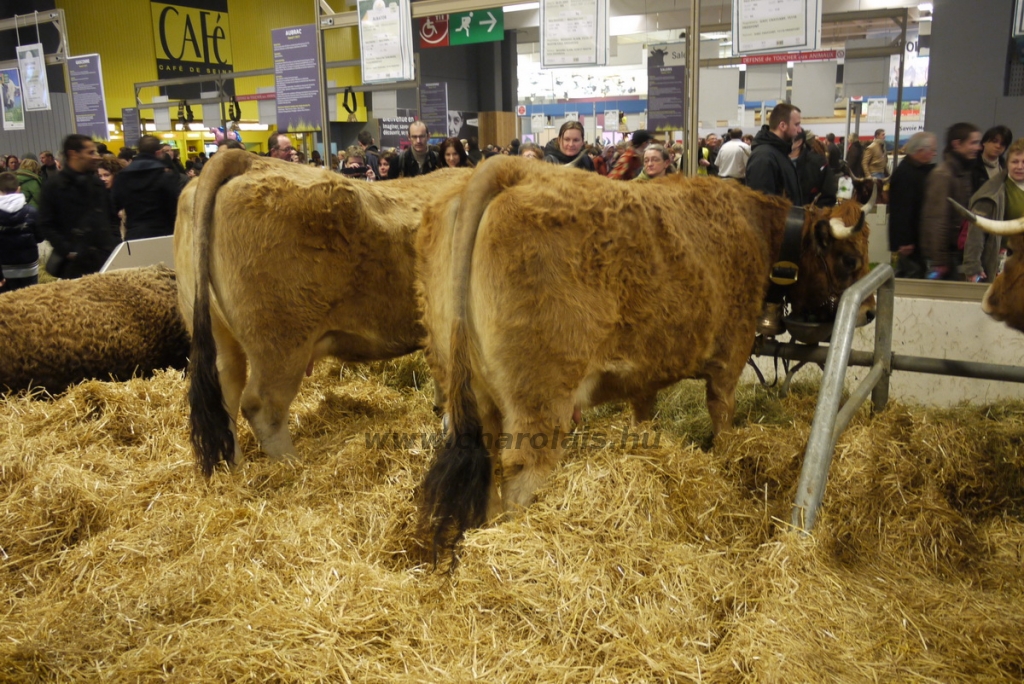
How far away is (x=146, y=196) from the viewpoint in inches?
240

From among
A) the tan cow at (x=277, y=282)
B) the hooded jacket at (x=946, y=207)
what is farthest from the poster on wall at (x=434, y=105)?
the hooded jacket at (x=946, y=207)

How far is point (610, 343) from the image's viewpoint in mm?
2826

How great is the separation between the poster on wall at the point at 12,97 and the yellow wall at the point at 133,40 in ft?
13.9

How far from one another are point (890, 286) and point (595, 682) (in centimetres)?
232

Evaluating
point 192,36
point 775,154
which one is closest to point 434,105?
point 775,154

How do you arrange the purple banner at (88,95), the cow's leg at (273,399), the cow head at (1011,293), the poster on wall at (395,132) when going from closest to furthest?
the cow head at (1011,293)
the cow's leg at (273,399)
the poster on wall at (395,132)
the purple banner at (88,95)

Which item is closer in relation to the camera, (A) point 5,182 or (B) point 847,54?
(B) point 847,54

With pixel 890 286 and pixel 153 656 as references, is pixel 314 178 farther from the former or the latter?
pixel 890 286

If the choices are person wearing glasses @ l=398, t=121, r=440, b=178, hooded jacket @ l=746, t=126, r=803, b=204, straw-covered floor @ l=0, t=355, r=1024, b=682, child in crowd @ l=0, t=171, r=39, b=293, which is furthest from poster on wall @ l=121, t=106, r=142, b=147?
hooded jacket @ l=746, t=126, r=803, b=204

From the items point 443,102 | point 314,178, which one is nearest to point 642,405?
point 314,178

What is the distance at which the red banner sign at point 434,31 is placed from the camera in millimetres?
6320

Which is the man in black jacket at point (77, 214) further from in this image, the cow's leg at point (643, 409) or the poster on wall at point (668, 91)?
the cow's leg at point (643, 409)

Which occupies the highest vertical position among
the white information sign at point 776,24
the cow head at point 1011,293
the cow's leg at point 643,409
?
the white information sign at point 776,24

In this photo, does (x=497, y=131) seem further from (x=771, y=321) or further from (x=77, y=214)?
(x=771, y=321)
